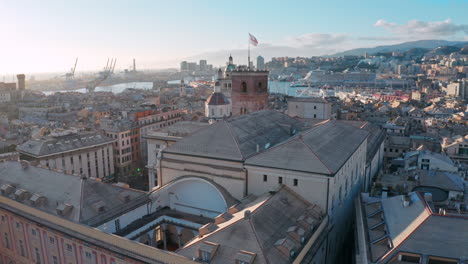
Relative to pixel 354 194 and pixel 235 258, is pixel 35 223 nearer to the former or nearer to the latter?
pixel 235 258

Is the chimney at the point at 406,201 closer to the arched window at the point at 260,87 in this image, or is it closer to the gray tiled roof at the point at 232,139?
the gray tiled roof at the point at 232,139

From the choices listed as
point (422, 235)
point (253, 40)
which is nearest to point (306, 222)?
point (422, 235)

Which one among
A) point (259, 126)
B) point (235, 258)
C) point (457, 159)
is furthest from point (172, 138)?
point (457, 159)

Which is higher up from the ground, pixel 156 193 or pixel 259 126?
pixel 259 126

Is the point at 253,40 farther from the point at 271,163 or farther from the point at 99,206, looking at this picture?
the point at 99,206

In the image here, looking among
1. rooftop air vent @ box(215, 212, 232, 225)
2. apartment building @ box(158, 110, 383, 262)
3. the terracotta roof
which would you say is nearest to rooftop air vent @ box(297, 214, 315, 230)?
apartment building @ box(158, 110, 383, 262)
